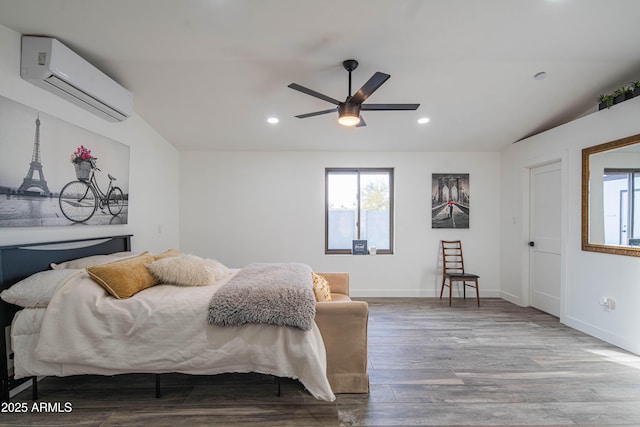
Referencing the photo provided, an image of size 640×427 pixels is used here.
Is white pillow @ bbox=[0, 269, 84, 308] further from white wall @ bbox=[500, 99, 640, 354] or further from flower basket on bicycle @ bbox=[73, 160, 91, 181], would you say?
white wall @ bbox=[500, 99, 640, 354]

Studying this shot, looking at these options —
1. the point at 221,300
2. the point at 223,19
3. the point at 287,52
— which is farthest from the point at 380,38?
the point at 221,300

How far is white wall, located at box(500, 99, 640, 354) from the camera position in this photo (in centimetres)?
278

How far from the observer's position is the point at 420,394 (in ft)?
6.77

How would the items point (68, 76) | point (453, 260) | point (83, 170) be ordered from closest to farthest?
point (68, 76) < point (83, 170) < point (453, 260)

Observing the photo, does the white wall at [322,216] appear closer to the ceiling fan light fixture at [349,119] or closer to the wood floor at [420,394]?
the wood floor at [420,394]

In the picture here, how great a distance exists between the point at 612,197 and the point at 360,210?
119 inches

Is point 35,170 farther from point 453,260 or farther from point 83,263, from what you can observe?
point 453,260

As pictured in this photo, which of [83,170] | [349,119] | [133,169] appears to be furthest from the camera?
[133,169]

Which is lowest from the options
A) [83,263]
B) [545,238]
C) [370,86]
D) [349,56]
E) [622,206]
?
[83,263]

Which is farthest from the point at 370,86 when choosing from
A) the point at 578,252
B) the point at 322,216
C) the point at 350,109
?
the point at 578,252

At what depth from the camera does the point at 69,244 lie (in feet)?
8.11

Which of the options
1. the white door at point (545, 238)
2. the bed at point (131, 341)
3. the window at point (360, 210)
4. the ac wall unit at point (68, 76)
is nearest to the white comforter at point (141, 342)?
the bed at point (131, 341)

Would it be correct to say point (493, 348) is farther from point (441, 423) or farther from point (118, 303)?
point (118, 303)

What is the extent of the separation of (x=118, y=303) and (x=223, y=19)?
2248 millimetres
